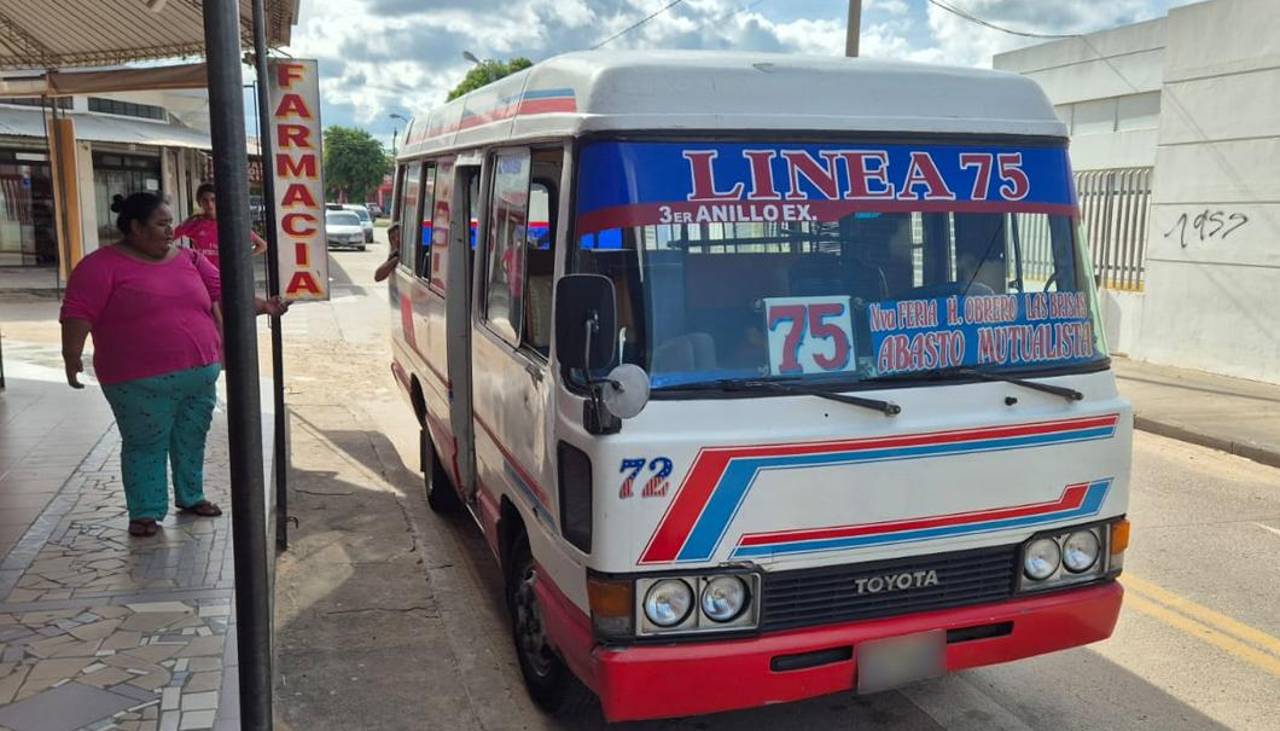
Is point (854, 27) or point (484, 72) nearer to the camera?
point (854, 27)

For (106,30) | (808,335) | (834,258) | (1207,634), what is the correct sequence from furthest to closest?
(106,30) < (1207,634) < (834,258) < (808,335)

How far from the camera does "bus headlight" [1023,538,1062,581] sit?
3430 mm

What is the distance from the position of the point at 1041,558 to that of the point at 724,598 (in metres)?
1.16

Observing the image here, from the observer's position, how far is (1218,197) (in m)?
11.8

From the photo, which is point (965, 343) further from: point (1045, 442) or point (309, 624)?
point (309, 624)

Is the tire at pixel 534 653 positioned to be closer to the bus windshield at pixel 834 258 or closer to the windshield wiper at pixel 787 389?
the windshield wiper at pixel 787 389

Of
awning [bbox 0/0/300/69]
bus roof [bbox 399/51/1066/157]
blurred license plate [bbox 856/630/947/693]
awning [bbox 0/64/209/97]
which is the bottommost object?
blurred license plate [bbox 856/630/947/693]

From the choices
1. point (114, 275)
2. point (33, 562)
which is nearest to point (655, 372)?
point (114, 275)

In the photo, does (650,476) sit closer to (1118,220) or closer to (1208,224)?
(1208,224)

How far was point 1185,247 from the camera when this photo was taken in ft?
40.1

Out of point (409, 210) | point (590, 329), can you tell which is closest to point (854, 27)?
point (409, 210)

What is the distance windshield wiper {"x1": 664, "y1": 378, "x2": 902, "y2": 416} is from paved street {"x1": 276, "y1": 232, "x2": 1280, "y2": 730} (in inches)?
55.9

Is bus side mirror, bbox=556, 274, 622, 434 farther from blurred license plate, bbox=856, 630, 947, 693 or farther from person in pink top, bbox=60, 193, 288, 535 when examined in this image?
person in pink top, bbox=60, 193, 288, 535

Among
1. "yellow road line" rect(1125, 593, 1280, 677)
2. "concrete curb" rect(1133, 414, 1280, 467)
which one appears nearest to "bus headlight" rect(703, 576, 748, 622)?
"yellow road line" rect(1125, 593, 1280, 677)
